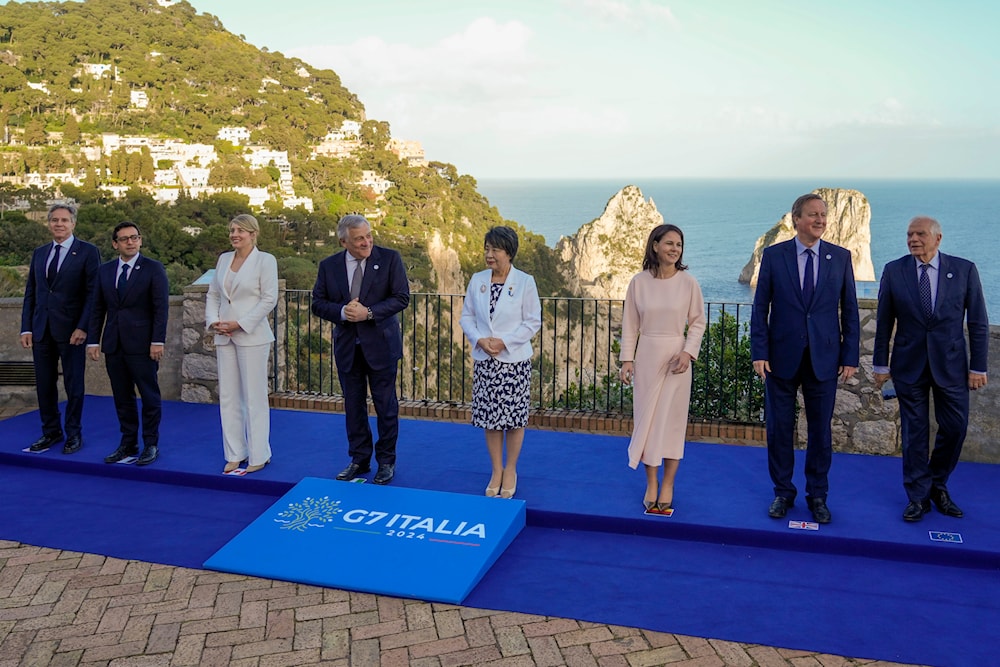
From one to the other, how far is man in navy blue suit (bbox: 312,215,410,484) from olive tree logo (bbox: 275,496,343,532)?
43cm

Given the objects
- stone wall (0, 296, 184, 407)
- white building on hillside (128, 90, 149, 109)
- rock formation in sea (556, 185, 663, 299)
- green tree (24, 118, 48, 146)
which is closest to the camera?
stone wall (0, 296, 184, 407)

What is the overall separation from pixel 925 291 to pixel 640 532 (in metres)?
1.89

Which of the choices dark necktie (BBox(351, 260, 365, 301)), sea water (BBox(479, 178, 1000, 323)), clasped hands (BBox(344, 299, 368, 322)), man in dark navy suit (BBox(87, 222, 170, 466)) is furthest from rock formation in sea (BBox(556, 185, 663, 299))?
clasped hands (BBox(344, 299, 368, 322))

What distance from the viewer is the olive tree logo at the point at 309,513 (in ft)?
14.3

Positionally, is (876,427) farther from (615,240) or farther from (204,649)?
(615,240)

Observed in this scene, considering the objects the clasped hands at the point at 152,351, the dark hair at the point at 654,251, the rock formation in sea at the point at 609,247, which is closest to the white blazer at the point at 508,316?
the dark hair at the point at 654,251

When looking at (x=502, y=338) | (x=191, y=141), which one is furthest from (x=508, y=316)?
(x=191, y=141)

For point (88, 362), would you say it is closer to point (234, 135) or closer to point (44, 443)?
point (44, 443)

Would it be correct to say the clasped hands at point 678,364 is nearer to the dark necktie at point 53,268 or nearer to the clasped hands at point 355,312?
the clasped hands at point 355,312

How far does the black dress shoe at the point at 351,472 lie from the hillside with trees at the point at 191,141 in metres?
31.8

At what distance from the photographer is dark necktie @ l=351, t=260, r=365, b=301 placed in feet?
16.3

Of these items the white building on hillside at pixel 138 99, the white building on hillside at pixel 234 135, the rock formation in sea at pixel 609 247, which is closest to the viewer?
the rock formation in sea at pixel 609 247

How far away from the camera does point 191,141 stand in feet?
230

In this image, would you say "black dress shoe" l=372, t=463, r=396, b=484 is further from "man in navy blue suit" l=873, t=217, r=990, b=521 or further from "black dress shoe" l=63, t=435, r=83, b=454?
"man in navy blue suit" l=873, t=217, r=990, b=521
